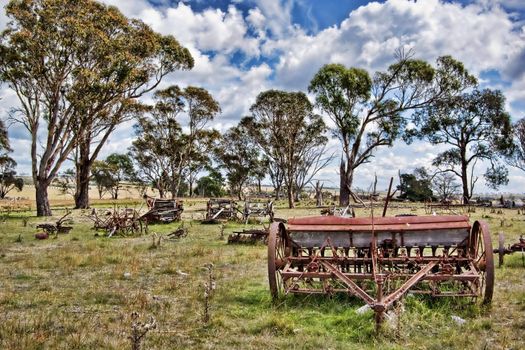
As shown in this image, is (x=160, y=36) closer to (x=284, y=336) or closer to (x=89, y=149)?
(x=89, y=149)

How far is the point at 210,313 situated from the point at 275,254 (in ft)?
4.62

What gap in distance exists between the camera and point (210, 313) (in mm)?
6988

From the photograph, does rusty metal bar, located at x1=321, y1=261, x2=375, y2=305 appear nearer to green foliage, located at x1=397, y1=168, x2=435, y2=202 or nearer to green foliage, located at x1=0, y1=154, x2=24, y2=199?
green foliage, located at x1=397, y1=168, x2=435, y2=202

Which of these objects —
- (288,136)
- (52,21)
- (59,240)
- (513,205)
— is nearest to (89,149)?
(52,21)

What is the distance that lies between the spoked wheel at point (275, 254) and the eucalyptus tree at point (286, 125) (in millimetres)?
33887

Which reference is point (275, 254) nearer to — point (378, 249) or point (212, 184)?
point (378, 249)

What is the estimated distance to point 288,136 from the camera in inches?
1793

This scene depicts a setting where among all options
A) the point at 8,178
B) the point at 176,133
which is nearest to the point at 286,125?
the point at 176,133

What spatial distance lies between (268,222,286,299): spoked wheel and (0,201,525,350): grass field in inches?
11.3

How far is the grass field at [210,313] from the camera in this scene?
5.57 m

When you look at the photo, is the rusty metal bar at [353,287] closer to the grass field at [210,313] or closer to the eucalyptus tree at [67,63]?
the grass field at [210,313]

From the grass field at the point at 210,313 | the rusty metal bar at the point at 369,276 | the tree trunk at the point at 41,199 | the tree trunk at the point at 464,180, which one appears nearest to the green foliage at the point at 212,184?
the tree trunk at the point at 464,180

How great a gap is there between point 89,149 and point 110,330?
34.3 meters

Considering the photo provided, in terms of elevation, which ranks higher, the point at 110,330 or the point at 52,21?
the point at 52,21
